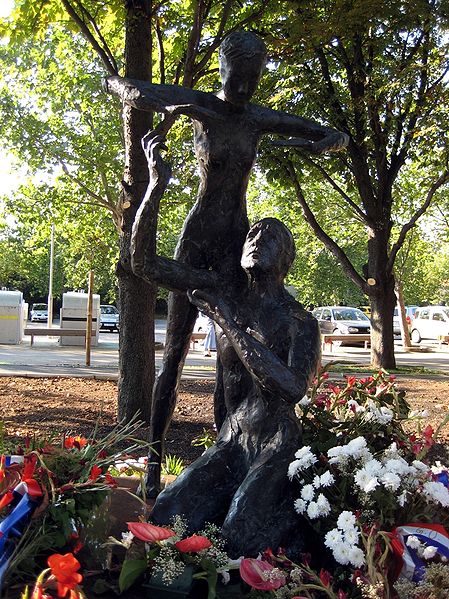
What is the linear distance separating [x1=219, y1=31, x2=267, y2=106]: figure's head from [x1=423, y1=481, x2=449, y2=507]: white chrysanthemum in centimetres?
208

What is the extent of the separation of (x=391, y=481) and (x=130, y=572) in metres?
1.09

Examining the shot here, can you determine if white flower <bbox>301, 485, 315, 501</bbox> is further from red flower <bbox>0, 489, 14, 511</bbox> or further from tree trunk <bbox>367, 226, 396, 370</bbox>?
tree trunk <bbox>367, 226, 396, 370</bbox>

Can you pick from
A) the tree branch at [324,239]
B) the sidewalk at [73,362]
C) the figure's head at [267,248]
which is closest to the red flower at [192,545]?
the figure's head at [267,248]

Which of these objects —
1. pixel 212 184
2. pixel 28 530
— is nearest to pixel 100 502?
pixel 28 530

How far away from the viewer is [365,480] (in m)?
2.77

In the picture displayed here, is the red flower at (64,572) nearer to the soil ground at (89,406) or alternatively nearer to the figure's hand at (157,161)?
the figure's hand at (157,161)

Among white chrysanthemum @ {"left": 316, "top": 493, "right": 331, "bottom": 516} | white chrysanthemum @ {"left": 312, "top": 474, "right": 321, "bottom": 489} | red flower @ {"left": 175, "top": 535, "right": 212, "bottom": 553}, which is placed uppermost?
white chrysanthemum @ {"left": 312, "top": 474, "right": 321, "bottom": 489}

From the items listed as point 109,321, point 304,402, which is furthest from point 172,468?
point 109,321

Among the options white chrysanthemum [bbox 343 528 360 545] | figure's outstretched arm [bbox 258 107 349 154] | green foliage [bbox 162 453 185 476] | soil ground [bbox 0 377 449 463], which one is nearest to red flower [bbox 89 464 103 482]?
white chrysanthemum [bbox 343 528 360 545]

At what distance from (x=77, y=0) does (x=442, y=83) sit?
7.83 metres

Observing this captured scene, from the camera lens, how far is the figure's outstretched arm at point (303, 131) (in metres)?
3.58

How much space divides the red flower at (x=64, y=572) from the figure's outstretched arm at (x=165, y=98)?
6.90 ft

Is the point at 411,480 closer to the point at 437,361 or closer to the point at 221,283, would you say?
the point at 221,283

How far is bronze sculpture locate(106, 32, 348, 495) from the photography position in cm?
342
